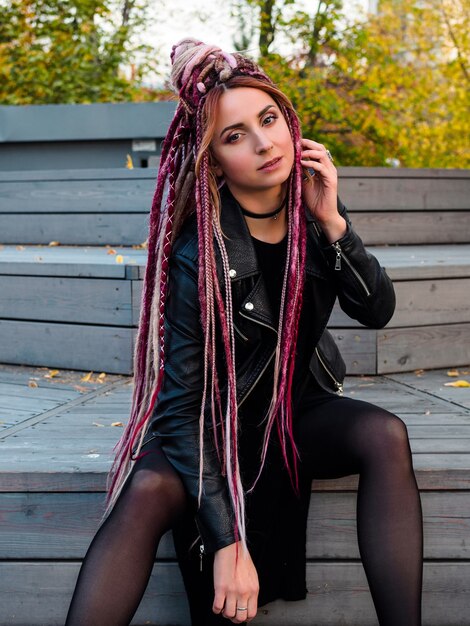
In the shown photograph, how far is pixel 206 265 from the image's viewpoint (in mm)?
1869

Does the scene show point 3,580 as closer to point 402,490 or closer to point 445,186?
point 402,490

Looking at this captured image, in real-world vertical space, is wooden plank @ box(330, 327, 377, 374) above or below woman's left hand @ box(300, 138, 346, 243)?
below

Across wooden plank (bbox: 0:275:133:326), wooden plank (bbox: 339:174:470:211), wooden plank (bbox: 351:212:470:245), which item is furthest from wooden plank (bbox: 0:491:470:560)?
wooden plank (bbox: 339:174:470:211)

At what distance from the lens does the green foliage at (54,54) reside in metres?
7.32

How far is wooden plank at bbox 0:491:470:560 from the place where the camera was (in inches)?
80.5

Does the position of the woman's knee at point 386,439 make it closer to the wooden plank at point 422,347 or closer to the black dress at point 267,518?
the black dress at point 267,518

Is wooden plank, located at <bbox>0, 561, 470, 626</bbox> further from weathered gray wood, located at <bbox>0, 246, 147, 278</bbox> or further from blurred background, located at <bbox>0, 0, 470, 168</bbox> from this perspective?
blurred background, located at <bbox>0, 0, 470, 168</bbox>

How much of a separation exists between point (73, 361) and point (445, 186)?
2.60 metres

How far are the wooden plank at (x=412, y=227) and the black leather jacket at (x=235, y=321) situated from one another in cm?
262

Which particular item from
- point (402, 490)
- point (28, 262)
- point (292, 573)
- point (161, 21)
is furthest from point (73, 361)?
point (161, 21)

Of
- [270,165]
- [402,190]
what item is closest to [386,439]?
[270,165]

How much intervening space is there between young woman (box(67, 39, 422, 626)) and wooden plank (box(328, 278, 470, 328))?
1183 millimetres

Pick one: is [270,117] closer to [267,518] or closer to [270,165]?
[270,165]

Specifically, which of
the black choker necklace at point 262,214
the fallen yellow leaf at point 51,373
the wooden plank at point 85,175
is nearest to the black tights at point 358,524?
the black choker necklace at point 262,214
